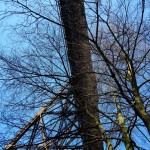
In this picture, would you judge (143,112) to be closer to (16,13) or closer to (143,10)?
(143,10)

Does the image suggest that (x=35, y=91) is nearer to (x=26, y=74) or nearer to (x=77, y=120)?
(x=26, y=74)

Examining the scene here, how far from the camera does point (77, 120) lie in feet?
18.6

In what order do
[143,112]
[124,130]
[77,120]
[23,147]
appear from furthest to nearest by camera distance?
[77,120], [23,147], [124,130], [143,112]

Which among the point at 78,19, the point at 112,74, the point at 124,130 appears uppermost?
the point at 78,19

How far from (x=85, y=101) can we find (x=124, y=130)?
0.90 m

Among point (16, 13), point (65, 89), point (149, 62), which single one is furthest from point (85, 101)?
point (16, 13)

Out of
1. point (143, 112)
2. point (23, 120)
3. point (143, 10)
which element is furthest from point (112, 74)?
point (23, 120)

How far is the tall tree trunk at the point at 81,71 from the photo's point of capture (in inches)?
194

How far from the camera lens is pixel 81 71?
5391mm

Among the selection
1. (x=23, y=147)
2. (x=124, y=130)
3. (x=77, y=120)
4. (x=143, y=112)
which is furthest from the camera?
(x=77, y=120)

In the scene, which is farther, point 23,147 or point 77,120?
point 77,120

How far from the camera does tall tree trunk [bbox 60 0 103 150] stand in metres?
4.93

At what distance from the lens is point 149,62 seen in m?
5.44

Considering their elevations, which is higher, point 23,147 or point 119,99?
point 119,99
